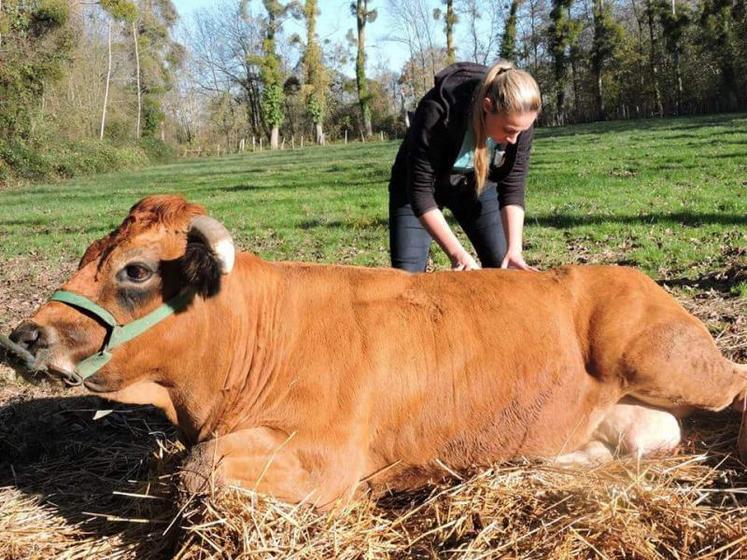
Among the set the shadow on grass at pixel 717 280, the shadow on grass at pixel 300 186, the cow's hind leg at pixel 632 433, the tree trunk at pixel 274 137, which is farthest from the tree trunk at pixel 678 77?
the cow's hind leg at pixel 632 433

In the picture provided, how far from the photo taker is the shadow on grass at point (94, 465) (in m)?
3.87

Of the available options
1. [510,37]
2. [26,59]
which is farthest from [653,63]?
[26,59]

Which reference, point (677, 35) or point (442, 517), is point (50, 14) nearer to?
point (442, 517)

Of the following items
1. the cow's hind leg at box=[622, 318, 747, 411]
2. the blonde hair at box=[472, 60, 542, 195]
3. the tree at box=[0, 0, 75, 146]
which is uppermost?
the tree at box=[0, 0, 75, 146]

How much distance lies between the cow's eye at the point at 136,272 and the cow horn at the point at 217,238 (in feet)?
1.10

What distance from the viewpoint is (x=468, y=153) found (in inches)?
206

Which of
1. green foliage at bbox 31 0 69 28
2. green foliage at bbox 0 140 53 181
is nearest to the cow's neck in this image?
green foliage at bbox 0 140 53 181

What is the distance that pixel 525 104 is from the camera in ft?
15.0

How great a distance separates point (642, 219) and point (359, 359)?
9791 millimetres

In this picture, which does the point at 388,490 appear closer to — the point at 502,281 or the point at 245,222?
the point at 502,281

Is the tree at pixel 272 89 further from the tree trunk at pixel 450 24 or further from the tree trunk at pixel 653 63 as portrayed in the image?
the tree trunk at pixel 653 63

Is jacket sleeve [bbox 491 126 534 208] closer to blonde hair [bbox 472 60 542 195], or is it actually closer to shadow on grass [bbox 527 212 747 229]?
blonde hair [bbox 472 60 542 195]

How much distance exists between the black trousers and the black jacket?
0.91 feet

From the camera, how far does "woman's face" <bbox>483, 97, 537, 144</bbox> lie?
4.65 metres
